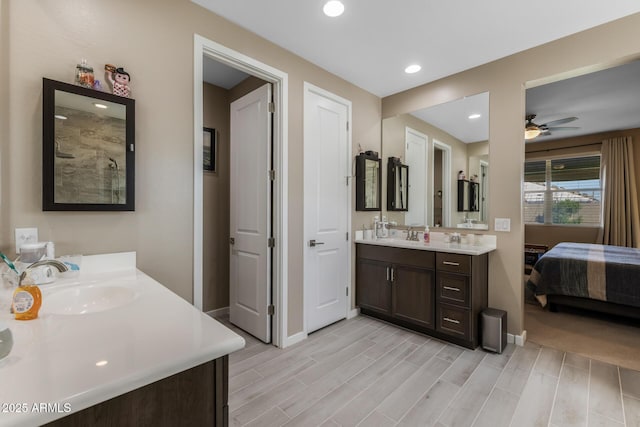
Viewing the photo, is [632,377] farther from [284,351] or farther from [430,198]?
[284,351]

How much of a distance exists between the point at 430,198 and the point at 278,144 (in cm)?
188

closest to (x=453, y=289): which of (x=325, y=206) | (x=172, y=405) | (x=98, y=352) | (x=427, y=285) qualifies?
(x=427, y=285)

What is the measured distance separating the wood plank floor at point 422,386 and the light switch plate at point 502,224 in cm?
106

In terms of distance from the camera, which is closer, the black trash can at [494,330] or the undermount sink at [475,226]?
the black trash can at [494,330]

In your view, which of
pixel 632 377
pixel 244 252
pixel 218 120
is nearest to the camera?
pixel 632 377

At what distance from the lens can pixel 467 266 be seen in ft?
8.16

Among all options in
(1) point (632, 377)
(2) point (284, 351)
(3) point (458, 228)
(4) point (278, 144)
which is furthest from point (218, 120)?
(1) point (632, 377)

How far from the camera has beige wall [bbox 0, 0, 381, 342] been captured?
4.45 ft

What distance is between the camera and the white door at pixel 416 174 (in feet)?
11.2

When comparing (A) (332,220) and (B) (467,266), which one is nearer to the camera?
(B) (467,266)

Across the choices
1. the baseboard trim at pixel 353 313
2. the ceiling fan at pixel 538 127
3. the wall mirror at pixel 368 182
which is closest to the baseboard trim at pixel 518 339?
the baseboard trim at pixel 353 313

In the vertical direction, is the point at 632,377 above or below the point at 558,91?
below

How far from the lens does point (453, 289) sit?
8.45 ft

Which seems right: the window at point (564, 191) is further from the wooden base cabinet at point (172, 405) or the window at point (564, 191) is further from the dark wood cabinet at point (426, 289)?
the wooden base cabinet at point (172, 405)
